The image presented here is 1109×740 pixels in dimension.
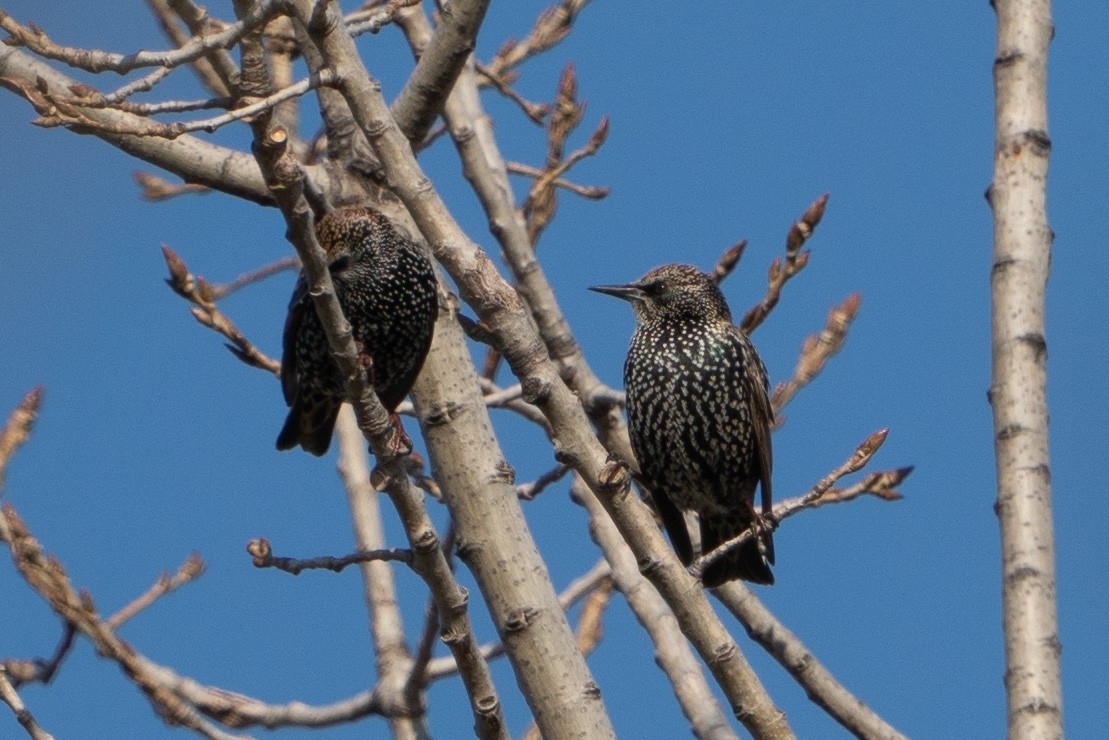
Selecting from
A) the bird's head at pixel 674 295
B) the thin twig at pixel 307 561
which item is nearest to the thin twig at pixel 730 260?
the bird's head at pixel 674 295

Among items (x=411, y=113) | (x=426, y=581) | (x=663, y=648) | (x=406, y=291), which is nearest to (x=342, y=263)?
(x=406, y=291)

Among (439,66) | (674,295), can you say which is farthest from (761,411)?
(439,66)

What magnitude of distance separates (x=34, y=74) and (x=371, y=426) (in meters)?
1.35

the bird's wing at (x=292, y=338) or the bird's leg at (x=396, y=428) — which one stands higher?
the bird's wing at (x=292, y=338)

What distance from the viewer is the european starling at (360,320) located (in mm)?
4273

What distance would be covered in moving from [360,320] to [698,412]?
41.9 inches

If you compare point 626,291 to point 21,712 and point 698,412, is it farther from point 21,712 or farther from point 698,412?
point 21,712

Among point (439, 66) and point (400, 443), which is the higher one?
point (439, 66)

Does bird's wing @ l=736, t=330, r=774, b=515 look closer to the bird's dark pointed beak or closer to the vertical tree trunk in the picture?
the bird's dark pointed beak

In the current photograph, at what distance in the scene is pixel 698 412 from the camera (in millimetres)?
4730

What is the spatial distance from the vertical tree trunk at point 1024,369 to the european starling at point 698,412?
156cm

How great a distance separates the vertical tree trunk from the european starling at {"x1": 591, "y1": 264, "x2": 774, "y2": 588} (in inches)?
61.5

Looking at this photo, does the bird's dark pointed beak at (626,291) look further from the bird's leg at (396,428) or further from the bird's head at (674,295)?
the bird's leg at (396,428)

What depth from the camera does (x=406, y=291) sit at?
14.5 feet
